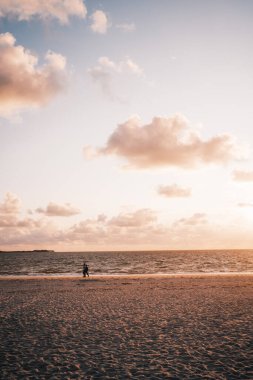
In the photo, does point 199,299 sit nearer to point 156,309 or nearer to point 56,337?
point 156,309

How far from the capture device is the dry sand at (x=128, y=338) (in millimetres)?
9344

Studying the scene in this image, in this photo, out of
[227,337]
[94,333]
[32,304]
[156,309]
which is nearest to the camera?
[227,337]

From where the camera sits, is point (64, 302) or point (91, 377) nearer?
point (91, 377)

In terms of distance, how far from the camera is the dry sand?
9.34 meters

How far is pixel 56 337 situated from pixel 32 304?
358 inches

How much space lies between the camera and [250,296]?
920 inches

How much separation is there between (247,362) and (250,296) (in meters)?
14.9

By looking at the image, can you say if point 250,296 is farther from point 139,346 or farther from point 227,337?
point 139,346

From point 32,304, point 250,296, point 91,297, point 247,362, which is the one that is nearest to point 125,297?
point 91,297

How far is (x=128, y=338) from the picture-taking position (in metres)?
12.8

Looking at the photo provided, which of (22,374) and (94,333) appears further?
(94,333)

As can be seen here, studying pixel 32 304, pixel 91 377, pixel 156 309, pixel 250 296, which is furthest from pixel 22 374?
pixel 250 296

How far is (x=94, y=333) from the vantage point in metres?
13.6

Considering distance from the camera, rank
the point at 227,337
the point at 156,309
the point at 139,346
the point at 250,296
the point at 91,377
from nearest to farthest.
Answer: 1. the point at 91,377
2. the point at 139,346
3. the point at 227,337
4. the point at 156,309
5. the point at 250,296
